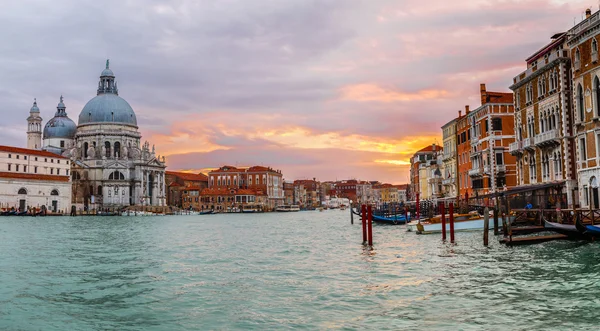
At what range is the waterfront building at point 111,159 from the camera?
315 feet

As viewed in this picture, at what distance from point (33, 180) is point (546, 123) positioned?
66.5m

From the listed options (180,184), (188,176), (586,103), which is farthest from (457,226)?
(188,176)

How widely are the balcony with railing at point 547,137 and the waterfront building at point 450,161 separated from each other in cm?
1786

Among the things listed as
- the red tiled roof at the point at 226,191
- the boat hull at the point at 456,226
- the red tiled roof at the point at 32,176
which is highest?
the red tiled roof at the point at 32,176

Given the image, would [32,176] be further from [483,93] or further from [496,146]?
[496,146]

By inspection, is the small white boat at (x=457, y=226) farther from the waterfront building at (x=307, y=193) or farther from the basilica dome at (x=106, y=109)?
the waterfront building at (x=307, y=193)

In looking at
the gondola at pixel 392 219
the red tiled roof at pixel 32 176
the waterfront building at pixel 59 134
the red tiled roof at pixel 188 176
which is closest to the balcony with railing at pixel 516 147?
the gondola at pixel 392 219

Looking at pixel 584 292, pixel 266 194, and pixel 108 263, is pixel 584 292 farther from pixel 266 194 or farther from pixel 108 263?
pixel 266 194

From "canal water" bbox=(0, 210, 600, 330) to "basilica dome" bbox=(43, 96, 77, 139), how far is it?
92.9 m

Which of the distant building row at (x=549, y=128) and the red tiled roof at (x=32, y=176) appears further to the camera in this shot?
the red tiled roof at (x=32, y=176)

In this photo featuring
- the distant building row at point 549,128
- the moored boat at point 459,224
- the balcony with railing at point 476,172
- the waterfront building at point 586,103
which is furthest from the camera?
the balcony with railing at point 476,172

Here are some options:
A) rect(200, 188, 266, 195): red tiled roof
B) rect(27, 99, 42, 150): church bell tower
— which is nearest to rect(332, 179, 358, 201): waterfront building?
rect(200, 188, 266, 195): red tiled roof

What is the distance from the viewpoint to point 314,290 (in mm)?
12062

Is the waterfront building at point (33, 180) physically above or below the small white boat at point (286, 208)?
above
